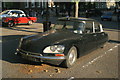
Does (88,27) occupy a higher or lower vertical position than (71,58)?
higher

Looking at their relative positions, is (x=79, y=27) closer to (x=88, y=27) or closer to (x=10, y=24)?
(x=88, y=27)

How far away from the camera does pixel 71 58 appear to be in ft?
15.6

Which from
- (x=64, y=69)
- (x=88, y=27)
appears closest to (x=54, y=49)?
(x=64, y=69)

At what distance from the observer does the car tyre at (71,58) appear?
14.9 feet

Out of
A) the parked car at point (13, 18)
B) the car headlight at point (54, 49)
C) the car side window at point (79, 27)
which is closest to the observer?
the car headlight at point (54, 49)

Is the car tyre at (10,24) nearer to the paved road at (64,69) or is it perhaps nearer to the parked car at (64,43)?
the paved road at (64,69)

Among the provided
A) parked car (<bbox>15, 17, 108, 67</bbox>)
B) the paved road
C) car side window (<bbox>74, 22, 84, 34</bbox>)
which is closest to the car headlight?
parked car (<bbox>15, 17, 108, 67</bbox>)

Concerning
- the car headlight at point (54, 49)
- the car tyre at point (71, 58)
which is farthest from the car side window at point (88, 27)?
the car headlight at point (54, 49)

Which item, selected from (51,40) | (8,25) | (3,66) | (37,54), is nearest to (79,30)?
(51,40)

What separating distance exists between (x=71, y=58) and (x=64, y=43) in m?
0.57

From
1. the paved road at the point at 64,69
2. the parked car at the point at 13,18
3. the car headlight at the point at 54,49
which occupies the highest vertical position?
the parked car at the point at 13,18

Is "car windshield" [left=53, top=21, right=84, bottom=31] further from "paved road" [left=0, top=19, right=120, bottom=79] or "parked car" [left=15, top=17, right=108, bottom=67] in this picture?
"paved road" [left=0, top=19, right=120, bottom=79]

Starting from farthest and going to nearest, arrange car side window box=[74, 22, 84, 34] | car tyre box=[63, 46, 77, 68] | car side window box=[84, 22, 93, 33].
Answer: car side window box=[84, 22, 93, 33] → car side window box=[74, 22, 84, 34] → car tyre box=[63, 46, 77, 68]

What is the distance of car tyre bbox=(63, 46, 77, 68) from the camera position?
4.53 meters
